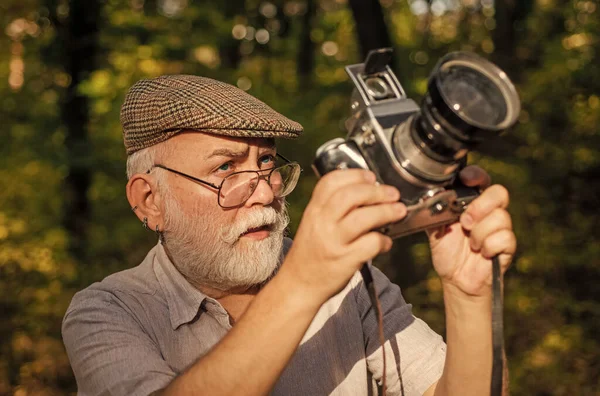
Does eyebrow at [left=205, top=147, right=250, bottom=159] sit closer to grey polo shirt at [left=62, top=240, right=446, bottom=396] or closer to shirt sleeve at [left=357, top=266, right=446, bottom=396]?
grey polo shirt at [left=62, top=240, right=446, bottom=396]

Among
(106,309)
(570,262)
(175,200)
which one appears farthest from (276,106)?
(106,309)

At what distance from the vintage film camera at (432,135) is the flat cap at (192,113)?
27.1 inches

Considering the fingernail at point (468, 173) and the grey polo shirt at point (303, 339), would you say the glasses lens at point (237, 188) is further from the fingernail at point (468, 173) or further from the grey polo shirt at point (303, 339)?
the fingernail at point (468, 173)

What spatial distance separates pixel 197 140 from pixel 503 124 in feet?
3.96

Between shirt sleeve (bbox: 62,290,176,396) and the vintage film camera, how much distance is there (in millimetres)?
750

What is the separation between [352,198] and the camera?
4.94 ft

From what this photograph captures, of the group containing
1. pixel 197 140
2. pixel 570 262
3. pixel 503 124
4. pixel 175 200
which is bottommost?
pixel 570 262

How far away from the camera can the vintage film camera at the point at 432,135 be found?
158 centimetres

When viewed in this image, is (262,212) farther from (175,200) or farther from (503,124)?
(503,124)

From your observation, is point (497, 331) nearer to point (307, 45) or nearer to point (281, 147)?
point (281, 147)

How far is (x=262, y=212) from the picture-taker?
243cm

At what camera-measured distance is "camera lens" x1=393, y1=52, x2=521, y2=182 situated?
1.57 metres

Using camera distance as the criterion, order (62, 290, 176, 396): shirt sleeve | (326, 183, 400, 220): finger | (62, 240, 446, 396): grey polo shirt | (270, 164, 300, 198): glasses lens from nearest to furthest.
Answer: (326, 183, 400, 220): finger < (62, 290, 176, 396): shirt sleeve < (62, 240, 446, 396): grey polo shirt < (270, 164, 300, 198): glasses lens

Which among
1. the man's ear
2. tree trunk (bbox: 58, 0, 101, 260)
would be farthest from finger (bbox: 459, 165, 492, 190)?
tree trunk (bbox: 58, 0, 101, 260)
